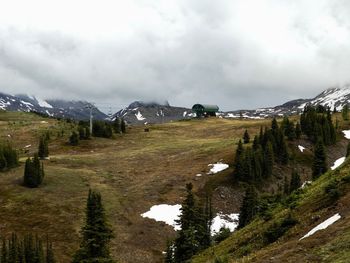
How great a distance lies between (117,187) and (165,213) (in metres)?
17.5

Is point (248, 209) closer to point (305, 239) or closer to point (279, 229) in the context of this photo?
point (279, 229)

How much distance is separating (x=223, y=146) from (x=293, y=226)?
103506 millimetres

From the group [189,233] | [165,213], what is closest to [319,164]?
[165,213]

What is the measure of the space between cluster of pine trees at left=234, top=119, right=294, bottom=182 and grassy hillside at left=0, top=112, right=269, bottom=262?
465 cm

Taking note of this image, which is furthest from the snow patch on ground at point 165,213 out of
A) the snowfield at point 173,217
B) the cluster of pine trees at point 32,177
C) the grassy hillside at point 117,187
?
the cluster of pine trees at point 32,177

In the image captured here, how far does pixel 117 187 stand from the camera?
99375mm

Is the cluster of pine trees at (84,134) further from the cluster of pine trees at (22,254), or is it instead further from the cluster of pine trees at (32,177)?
the cluster of pine trees at (22,254)

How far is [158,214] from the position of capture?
85.1 metres

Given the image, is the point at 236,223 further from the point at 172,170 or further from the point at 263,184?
the point at 172,170

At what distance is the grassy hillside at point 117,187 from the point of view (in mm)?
73938

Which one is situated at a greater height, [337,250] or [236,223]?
[337,250]

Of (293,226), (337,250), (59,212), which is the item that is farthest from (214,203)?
(337,250)

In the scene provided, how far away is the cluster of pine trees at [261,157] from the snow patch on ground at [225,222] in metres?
17.5

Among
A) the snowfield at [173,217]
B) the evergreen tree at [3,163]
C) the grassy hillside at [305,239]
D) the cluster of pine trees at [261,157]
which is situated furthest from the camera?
the evergreen tree at [3,163]
